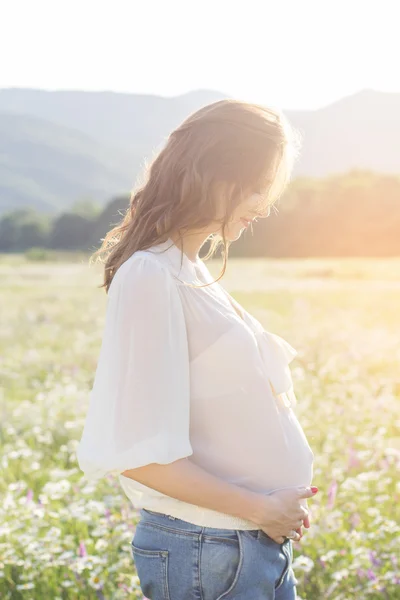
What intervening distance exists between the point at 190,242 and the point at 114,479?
2923 mm

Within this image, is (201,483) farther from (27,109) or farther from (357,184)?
(27,109)

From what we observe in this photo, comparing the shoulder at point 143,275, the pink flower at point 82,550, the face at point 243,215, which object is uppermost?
the face at point 243,215

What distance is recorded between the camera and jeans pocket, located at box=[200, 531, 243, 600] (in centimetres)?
191

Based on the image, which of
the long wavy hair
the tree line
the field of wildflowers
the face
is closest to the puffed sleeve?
the long wavy hair

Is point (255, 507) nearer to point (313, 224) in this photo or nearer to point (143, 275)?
point (143, 275)

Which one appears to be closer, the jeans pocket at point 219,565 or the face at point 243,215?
the jeans pocket at point 219,565

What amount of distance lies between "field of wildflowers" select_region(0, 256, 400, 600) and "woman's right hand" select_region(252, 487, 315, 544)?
4.67 feet

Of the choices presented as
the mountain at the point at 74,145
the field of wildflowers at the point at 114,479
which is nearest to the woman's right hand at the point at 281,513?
the field of wildflowers at the point at 114,479

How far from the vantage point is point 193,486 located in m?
1.83

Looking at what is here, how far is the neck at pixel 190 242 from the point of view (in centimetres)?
202

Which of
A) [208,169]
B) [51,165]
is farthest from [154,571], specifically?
[51,165]

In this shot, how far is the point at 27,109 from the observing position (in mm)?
174000

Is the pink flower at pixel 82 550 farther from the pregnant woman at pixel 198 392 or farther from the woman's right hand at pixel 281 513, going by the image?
the woman's right hand at pixel 281 513

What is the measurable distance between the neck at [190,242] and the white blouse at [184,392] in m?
0.02
